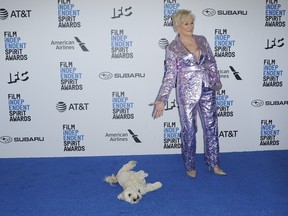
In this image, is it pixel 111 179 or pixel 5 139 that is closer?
pixel 111 179

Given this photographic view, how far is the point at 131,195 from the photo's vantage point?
2.63 metres

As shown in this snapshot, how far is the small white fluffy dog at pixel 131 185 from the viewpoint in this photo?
2.65 meters

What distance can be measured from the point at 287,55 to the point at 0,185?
115 inches

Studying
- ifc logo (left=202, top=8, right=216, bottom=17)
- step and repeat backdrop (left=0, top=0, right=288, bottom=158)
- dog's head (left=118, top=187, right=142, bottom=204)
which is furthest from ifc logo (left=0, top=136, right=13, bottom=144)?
ifc logo (left=202, top=8, right=216, bottom=17)

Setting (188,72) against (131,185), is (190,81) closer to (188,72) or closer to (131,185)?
(188,72)

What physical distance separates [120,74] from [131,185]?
1.25 meters

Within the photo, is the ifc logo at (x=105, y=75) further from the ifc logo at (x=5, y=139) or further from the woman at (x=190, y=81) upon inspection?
the ifc logo at (x=5, y=139)

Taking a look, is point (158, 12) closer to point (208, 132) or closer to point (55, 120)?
point (208, 132)

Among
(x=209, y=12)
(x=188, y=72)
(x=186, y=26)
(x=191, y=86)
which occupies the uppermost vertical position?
(x=209, y=12)

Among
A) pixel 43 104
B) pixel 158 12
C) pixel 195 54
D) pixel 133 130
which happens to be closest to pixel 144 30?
pixel 158 12

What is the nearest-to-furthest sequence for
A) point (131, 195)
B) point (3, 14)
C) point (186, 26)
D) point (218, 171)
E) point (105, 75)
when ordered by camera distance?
point (131, 195) → point (186, 26) → point (218, 171) → point (3, 14) → point (105, 75)

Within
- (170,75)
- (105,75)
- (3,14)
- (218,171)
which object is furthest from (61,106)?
(218,171)

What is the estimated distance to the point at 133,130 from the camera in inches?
147

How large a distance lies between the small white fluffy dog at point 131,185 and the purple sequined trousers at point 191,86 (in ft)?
1.55
